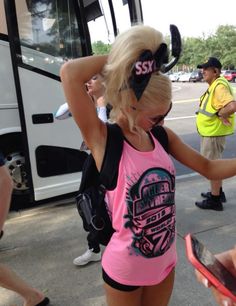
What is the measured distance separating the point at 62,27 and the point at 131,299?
141 inches

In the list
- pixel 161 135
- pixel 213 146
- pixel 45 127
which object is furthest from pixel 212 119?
pixel 161 135

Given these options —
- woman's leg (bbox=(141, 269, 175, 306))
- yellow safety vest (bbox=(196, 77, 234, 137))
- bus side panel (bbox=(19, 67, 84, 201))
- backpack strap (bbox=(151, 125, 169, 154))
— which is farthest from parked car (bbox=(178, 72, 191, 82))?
woman's leg (bbox=(141, 269, 175, 306))

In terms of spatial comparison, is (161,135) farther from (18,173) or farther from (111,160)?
(18,173)

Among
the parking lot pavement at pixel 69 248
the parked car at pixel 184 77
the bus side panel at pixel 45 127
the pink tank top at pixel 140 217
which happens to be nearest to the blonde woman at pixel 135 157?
the pink tank top at pixel 140 217

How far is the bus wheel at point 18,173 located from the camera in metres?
4.45

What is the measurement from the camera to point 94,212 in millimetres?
1651

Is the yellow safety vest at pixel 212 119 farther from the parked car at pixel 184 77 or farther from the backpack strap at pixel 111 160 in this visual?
the parked car at pixel 184 77

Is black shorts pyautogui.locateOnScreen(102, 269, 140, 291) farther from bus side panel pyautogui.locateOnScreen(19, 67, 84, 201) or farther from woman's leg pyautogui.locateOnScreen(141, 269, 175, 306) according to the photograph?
bus side panel pyautogui.locateOnScreen(19, 67, 84, 201)

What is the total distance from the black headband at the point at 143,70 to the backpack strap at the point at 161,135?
12.8 inches

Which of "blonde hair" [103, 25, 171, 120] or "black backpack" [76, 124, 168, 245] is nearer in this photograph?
"blonde hair" [103, 25, 171, 120]

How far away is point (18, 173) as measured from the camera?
4.50 m

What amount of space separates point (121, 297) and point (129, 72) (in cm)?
94

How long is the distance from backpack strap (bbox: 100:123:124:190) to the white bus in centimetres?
283

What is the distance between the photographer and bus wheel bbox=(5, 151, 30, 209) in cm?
445
